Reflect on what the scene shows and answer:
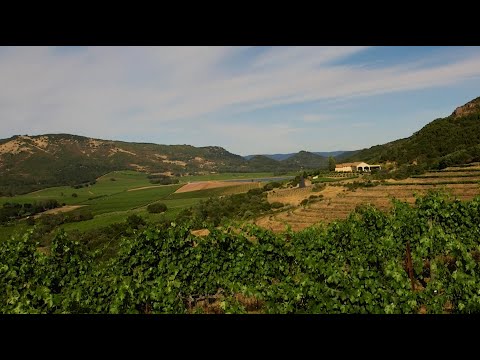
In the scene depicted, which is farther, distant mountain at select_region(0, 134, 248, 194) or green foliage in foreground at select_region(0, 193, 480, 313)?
distant mountain at select_region(0, 134, 248, 194)

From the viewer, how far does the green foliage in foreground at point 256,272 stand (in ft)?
19.1

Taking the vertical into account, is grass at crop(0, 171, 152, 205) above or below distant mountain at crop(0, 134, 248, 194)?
below

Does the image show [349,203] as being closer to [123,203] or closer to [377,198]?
[377,198]

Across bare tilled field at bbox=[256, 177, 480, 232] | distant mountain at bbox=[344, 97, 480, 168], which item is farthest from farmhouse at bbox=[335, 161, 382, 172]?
bare tilled field at bbox=[256, 177, 480, 232]

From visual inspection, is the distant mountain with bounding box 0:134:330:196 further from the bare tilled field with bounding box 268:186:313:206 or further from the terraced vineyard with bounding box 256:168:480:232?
the terraced vineyard with bounding box 256:168:480:232

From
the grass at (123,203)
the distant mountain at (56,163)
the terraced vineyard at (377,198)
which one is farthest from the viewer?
the distant mountain at (56,163)

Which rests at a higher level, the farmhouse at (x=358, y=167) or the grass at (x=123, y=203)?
the farmhouse at (x=358, y=167)

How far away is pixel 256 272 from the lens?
25.9 feet

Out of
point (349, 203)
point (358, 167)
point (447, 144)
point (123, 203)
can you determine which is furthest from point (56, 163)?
point (447, 144)

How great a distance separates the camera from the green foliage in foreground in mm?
5828

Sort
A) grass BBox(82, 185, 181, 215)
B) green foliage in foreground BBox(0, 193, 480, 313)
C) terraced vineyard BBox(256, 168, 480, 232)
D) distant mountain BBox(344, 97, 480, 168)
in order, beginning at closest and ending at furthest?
green foliage in foreground BBox(0, 193, 480, 313) → terraced vineyard BBox(256, 168, 480, 232) → distant mountain BBox(344, 97, 480, 168) → grass BBox(82, 185, 181, 215)

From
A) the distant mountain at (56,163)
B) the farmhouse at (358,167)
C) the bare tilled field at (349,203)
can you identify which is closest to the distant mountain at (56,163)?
the distant mountain at (56,163)

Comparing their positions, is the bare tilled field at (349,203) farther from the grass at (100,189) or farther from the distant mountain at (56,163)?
the distant mountain at (56,163)
